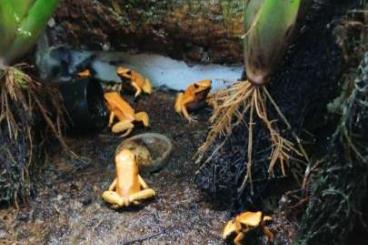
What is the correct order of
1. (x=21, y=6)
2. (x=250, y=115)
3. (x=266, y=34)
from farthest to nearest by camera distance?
(x=21, y=6) → (x=250, y=115) → (x=266, y=34)

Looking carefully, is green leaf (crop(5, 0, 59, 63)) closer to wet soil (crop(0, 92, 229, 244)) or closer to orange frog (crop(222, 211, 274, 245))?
wet soil (crop(0, 92, 229, 244))

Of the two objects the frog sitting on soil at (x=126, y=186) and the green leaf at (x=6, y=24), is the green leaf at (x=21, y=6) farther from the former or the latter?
the frog sitting on soil at (x=126, y=186)

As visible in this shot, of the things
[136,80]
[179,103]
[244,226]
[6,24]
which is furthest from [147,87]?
[244,226]

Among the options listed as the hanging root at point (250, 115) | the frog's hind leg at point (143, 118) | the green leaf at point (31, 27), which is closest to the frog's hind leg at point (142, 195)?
the hanging root at point (250, 115)

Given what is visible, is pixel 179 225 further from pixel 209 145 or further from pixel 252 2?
pixel 252 2

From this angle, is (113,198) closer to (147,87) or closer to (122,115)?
(122,115)

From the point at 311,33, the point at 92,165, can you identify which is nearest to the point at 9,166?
the point at 92,165
